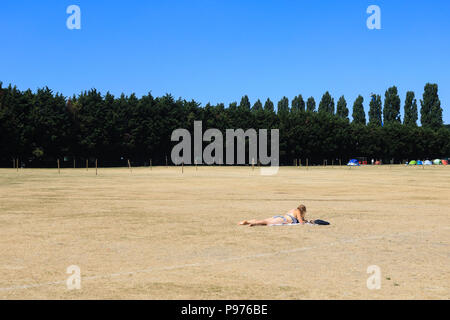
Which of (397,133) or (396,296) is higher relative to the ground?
(397,133)

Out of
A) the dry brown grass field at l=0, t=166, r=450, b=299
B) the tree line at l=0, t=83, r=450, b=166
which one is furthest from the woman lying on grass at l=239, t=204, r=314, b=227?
the tree line at l=0, t=83, r=450, b=166

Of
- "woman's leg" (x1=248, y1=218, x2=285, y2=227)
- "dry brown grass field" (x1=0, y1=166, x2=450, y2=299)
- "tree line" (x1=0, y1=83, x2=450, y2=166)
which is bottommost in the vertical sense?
"dry brown grass field" (x1=0, y1=166, x2=450, y2=299)

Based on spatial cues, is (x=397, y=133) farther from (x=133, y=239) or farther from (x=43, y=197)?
(x=133, y=239)

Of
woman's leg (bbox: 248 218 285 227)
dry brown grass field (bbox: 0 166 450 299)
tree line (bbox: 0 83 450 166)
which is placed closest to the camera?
dry brown grass field (bbox: 0 166 450 299)

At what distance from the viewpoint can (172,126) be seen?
4476 inches

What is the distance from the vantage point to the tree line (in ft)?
308

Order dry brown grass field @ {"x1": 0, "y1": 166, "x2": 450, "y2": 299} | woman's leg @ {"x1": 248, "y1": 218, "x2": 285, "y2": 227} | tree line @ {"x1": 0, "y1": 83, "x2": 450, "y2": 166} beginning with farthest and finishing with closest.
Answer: tree line @ {"x1": 0, "y1": 83, "x2": 450, "y2": 166}, woman's leg @ {"x1": 248, "y1": 218, "x2": 285, "y2": 227}, dry brown grass field @ {"x1": 0, "y1": 166, "x2": 450, "y2": 299}

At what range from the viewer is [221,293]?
879 cm

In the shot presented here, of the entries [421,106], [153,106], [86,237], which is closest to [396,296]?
[86,237]

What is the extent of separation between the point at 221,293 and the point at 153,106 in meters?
109

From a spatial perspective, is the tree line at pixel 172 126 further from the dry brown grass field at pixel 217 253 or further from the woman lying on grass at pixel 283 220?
the woman lying on grass at pixel 283 220

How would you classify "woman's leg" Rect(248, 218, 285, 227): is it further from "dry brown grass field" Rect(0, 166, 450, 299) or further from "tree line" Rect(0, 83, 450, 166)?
"tree line" Rect(0, 83, 450, 166)

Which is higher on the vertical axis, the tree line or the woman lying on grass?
the tree line
